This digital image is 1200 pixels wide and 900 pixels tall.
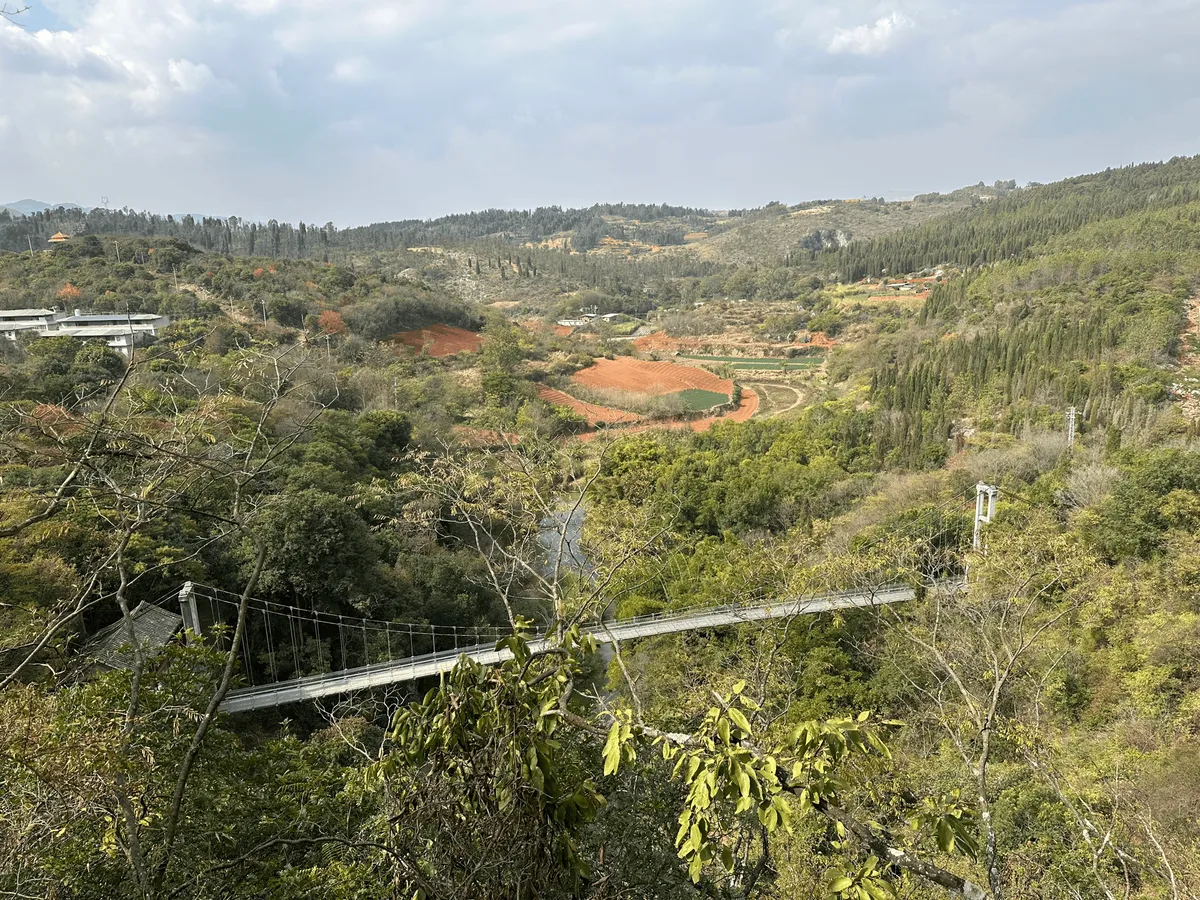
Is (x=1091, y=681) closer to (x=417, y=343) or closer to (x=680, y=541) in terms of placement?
(x=680, y=541)

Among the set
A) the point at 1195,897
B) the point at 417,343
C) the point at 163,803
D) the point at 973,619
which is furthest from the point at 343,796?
the point at 417,343

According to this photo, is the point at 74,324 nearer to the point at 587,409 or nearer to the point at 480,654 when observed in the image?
the point at 587,409

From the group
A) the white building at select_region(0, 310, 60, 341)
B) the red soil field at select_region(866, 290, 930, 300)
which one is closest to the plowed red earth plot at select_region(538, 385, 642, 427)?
the white building at select_region(0, 310, 60, 341)

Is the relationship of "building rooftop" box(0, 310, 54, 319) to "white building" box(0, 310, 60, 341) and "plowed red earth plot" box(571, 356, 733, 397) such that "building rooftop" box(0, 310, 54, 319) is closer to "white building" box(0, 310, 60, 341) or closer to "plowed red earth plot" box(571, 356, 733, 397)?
"white building" box(0, 310, 60, 341)

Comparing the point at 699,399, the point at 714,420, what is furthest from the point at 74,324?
the point at 699,399

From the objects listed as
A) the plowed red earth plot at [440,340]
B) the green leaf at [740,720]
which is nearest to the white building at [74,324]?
the plowed red earth plot at [440,340]

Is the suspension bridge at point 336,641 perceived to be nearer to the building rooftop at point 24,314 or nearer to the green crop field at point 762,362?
the building rooftop at point 24,314
